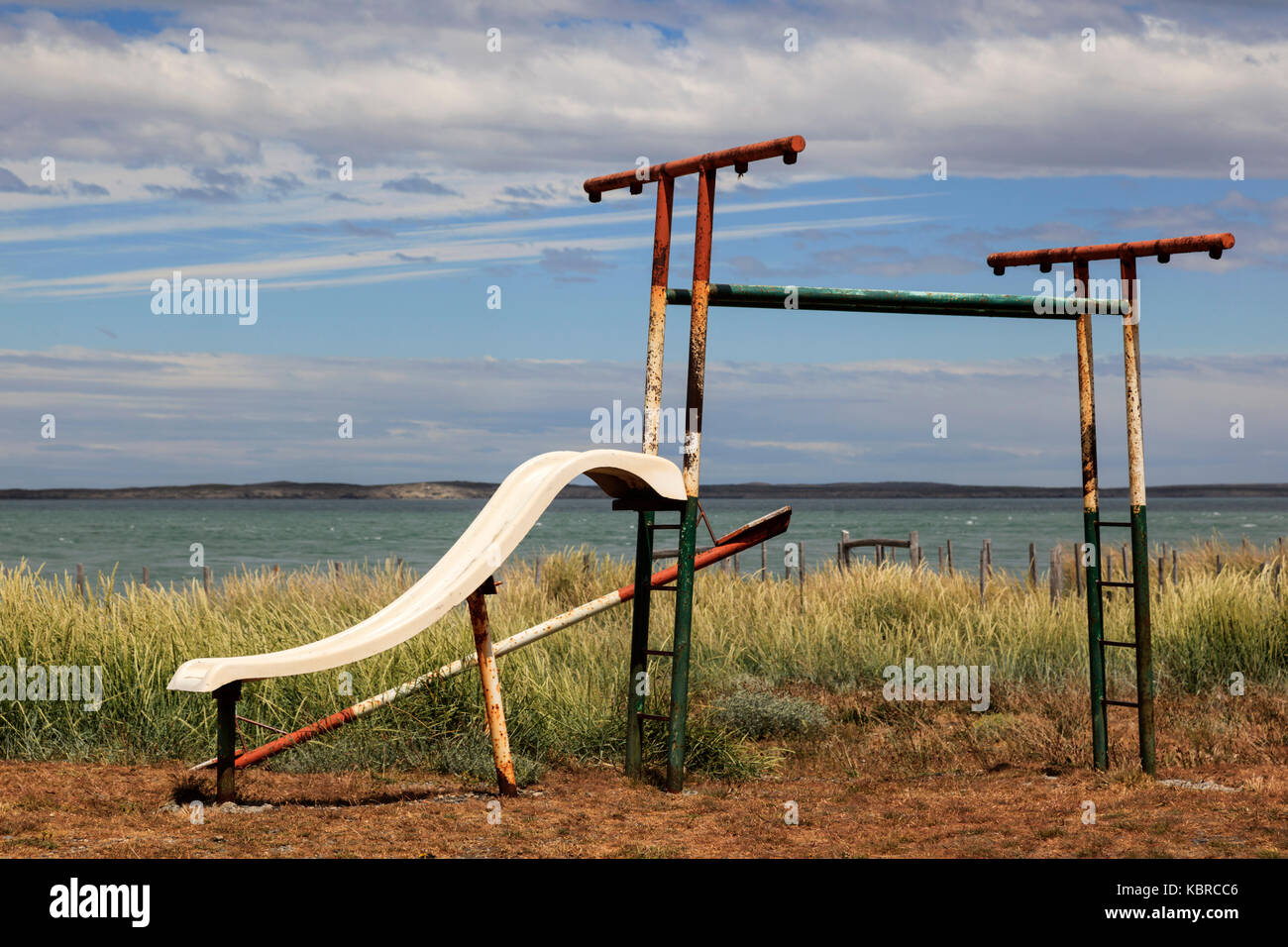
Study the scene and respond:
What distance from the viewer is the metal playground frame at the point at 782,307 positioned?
6.90 meters

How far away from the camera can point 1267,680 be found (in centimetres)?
1067

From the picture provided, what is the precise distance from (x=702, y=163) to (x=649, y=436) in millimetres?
1506

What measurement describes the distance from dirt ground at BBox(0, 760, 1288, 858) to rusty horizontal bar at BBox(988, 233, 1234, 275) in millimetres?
3132

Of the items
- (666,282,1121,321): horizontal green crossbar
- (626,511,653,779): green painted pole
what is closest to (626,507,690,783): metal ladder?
(626,511,653,779): green painted pole

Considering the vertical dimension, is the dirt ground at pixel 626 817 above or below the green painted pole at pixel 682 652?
below

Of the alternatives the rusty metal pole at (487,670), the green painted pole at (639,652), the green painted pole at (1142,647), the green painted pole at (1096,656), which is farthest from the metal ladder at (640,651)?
the green painted pole at (1142,647)

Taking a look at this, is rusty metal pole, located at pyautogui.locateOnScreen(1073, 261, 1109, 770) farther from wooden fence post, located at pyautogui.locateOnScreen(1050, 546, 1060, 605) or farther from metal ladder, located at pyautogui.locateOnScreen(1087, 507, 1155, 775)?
wooden fence post, located at pyautogui.locateOnScreen(1050, 546, 1060, 605)

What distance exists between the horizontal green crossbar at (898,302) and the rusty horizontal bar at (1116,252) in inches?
11.8

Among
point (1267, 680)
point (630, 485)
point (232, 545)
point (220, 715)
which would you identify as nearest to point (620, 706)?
point (630, 485)

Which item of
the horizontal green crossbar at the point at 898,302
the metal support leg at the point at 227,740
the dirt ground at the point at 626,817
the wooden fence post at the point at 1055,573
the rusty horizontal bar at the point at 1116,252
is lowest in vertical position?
the dirt ground at the point at 626,817

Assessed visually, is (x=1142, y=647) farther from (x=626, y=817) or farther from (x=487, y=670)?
(x=487, y=670)

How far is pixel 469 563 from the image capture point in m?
6.48

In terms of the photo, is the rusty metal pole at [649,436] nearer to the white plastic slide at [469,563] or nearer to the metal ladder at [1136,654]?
the white plastic slide at [469,563]

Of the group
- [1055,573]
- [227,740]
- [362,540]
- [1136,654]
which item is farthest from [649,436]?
[362,540]
